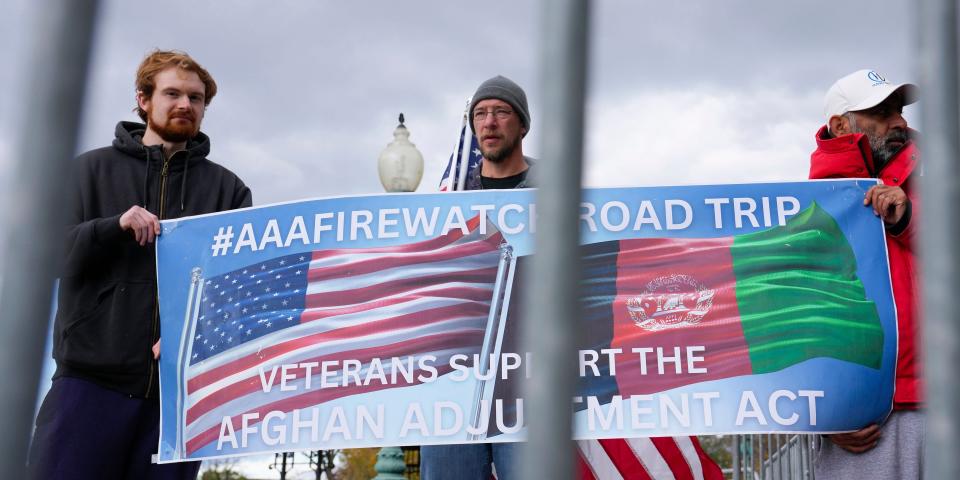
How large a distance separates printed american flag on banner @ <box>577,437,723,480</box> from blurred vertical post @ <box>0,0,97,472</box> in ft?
13.3

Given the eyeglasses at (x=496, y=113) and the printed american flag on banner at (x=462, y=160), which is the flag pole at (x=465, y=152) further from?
the eyeglasses at (x=496, y=113)

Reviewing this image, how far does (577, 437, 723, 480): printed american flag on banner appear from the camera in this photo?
502 centimetres

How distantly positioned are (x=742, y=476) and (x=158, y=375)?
3514 mm

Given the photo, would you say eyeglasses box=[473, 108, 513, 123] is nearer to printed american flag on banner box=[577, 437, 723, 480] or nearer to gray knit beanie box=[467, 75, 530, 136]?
gray knit beanie box=[467, 75, 530, 136]

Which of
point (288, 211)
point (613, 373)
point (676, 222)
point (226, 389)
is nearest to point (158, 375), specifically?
point (226, 389)

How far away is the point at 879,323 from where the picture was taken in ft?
14.3

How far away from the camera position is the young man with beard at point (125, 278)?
422cm

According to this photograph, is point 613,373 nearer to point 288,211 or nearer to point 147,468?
point 288,211

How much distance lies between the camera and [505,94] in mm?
4930

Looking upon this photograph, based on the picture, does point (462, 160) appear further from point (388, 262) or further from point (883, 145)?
point (883, 145)

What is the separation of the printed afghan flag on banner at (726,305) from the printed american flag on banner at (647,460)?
2.29ft

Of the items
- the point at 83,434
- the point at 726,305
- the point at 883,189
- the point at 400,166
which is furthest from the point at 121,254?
the point at 400,166

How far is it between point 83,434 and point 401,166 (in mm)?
5131

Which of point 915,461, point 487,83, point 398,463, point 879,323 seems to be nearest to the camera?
point 915,461
